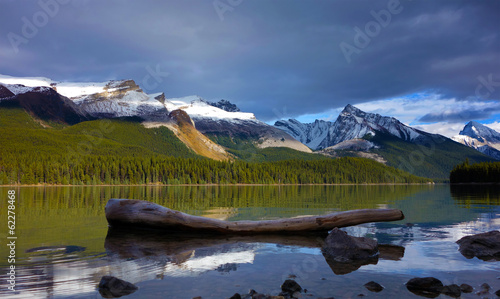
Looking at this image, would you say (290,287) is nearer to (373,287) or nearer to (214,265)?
(373,287)

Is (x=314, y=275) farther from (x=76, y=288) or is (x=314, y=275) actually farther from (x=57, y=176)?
(x=57, y=176)

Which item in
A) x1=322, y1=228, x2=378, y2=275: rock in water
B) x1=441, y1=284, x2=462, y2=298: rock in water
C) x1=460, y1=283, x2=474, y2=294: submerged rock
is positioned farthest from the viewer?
x1=322, y1=228, x2=378, y2=275: rock in water

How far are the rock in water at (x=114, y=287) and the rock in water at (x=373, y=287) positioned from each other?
7.13 metres

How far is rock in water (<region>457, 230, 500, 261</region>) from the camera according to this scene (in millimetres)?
15312

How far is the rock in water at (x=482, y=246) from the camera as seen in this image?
15.3 m

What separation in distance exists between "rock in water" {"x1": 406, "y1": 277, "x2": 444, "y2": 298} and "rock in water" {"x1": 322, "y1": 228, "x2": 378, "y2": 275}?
2796mm

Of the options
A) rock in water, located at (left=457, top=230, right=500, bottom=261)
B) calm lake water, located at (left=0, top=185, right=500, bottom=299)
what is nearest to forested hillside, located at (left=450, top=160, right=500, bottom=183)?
calm lake water, located at (left=0, top=185, right=500, bottom=299)

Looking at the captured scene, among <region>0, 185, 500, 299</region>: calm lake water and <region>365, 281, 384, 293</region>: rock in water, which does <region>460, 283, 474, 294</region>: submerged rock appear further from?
<region>365, 281, 384, 293</region>: rock in water

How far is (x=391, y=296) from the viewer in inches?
387

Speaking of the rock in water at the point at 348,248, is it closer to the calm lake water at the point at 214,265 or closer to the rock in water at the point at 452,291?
the calm lake water at the point at 214,265

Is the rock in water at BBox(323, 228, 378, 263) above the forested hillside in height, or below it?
below

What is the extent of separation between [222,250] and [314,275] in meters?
5.58

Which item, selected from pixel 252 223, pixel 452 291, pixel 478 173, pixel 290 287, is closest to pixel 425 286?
pixel 452 291

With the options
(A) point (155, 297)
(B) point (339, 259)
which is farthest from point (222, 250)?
(A) point (155, 297)
